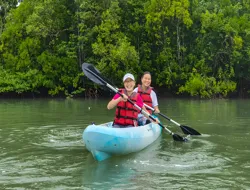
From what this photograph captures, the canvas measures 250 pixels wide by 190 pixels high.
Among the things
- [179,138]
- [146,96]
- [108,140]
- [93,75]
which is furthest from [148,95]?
[108,140]

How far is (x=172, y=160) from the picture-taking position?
6023 mm

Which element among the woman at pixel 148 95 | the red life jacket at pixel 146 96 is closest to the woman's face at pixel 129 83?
the woman at pixel 148 95

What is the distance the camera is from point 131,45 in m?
25.6

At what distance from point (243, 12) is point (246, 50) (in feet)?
12.6

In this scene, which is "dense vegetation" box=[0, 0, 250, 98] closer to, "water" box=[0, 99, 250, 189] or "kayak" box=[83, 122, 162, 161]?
"water" box=[0, 99, 250, 189]

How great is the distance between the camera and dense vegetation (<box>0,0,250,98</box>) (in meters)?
24.2

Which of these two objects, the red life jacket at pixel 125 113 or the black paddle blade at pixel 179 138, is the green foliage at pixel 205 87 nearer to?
the black paddle blade at pixel 179 138

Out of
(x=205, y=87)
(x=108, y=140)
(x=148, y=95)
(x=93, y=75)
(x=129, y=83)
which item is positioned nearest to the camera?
(x=108, y=140)

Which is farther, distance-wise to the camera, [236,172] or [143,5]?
[143,5]

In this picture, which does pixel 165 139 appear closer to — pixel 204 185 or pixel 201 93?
pixel 204 185

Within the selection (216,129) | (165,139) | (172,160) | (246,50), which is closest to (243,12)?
(246,50)

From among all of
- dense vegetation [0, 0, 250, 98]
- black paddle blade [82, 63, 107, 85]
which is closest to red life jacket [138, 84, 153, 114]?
black paddle blade [82, 63, 107, 85]

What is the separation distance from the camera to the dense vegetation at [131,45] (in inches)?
955

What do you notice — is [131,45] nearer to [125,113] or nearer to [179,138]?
[179,138]
